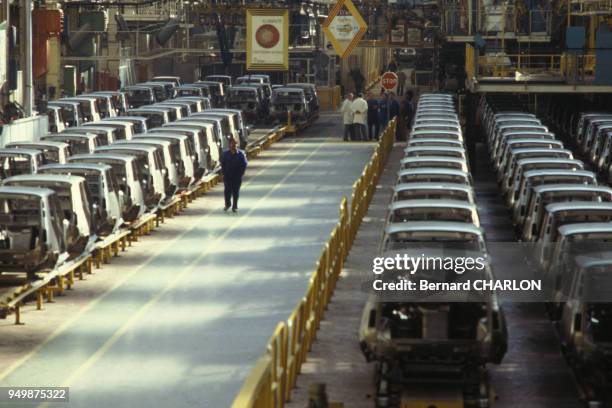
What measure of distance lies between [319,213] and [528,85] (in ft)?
48.3

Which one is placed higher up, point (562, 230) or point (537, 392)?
point (562, 230)

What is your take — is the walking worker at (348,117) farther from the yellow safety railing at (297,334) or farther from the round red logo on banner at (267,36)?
the yellow safety railing at (297,334)

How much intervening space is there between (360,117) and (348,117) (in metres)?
0.47

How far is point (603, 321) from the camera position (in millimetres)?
16922

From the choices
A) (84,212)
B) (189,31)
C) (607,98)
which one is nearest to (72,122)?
(607,98)

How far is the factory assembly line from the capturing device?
54.4ft

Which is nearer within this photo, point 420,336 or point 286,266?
point 420,336

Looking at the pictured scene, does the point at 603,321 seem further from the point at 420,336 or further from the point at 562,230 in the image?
the point at 562,230

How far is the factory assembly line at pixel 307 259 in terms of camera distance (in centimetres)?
1659

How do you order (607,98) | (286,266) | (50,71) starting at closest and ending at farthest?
(286,266), (607,98), (50,71)

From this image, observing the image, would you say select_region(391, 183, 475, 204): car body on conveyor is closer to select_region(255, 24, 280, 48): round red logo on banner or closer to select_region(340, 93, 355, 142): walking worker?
select_region(340, 93, 355, 142): walking worker

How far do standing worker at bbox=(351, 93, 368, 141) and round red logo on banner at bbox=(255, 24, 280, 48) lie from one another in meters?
6.05

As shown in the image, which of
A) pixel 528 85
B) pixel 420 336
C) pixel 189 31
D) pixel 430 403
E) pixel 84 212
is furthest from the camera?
pixel 189 31

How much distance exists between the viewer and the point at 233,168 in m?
32.9
